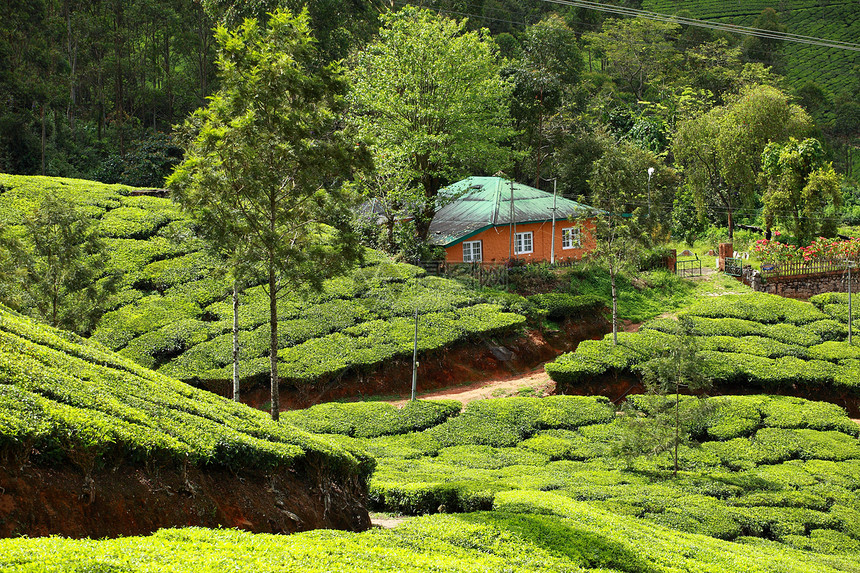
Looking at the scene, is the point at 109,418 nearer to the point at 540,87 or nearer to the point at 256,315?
the point at 256,315

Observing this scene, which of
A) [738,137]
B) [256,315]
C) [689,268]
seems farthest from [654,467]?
[738,137]

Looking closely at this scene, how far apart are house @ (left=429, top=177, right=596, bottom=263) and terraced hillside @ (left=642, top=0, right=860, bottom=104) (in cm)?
7186

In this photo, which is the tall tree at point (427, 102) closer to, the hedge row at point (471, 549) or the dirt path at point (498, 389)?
the dirt path at point (498, 389)

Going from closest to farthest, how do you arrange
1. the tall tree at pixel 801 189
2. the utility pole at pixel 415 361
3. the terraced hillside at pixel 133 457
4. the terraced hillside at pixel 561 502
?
the terraced hillside at pixel 133 457 < the terraced hillside at pixel 561 502 < the utility pole at pixel 415 361 < the tall tree at pixel 801 189

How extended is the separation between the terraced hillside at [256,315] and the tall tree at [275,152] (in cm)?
752

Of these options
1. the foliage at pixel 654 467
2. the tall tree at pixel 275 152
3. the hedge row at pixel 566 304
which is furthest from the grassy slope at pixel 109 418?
the hedge row at pixel 566 304

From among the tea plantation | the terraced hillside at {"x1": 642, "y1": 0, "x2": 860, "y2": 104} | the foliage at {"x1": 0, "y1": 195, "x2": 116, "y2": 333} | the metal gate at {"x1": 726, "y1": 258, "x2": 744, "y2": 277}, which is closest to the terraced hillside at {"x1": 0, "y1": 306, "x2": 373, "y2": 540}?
the foliage at {"x1": 0, "y1": 195, "x2": 116, "y2": 333}

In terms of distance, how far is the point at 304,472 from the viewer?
47.0ft

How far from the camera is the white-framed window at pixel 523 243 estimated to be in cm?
4272

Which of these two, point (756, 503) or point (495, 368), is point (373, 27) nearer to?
point (495, 368)

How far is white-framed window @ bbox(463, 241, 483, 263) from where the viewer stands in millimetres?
41219

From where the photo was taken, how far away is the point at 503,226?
137 feet

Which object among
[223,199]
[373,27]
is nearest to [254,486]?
[223,199]

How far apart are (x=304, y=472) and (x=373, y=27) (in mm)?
58133
